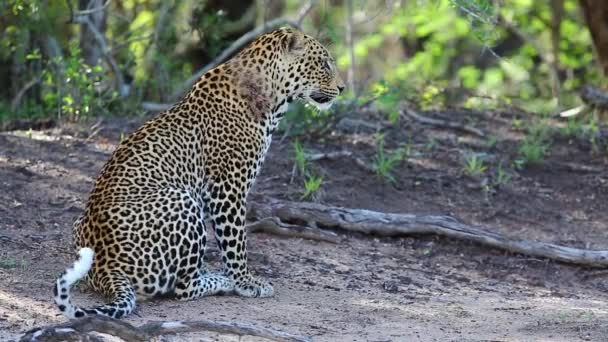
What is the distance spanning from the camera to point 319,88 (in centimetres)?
808

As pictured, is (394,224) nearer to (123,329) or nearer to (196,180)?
(196,180)

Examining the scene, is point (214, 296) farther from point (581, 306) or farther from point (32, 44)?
point (32, 44)

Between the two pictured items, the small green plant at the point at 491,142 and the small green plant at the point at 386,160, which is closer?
the small green plant at the point at 386,160

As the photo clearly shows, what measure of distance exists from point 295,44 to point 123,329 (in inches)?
124

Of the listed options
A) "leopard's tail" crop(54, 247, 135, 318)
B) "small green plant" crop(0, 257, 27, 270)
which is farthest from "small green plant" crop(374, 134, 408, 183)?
"leopard's tail" crop(54, 247, 135, 318)

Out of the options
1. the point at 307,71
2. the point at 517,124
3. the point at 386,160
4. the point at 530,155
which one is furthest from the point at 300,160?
the point at 517,124

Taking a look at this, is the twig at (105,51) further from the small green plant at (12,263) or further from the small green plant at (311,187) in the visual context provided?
the small green plant at (12,263)

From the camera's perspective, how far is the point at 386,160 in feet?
35.5

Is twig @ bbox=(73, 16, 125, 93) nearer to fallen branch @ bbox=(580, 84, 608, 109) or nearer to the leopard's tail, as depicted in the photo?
fallen branch @ bbox=(580, 84, 608, 109)

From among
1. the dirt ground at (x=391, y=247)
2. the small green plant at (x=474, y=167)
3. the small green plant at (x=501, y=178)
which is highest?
the small green plant at (x=474, y=167)

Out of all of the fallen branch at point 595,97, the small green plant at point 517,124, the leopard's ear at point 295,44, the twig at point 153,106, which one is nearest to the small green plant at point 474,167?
the small green plant at point 517,124

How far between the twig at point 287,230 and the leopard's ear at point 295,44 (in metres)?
1.65

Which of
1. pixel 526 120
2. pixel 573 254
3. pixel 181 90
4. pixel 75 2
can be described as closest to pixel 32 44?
pixel 75 2

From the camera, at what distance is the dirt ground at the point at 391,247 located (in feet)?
23.2
